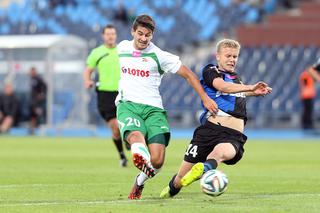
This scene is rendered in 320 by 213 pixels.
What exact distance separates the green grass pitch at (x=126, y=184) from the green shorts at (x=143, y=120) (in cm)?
74

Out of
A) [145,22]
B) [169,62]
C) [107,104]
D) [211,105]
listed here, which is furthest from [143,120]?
[107,104]

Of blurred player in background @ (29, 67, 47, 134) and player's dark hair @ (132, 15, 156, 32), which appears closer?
player's dark hair @ (132, 15, 156, 32)

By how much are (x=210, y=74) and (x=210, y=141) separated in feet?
2.48

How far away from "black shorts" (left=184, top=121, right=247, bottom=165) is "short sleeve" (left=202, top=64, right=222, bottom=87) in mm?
460

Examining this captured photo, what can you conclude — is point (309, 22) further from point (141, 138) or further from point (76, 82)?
point (141, 138)

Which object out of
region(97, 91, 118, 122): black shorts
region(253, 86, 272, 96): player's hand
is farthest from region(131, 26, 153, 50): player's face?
region(97, 91, 118, 122): black shorts

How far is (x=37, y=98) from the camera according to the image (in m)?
35.0

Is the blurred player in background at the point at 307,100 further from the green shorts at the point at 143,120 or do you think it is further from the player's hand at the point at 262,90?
the player's hand at the point at 262,90

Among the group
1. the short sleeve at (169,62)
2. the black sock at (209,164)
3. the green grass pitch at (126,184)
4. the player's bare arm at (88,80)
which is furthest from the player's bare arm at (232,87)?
the player's bare arm at (88,80)

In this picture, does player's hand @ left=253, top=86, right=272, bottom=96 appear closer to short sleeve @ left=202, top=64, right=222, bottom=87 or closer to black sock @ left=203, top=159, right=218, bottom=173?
short sleeve @ left=202, top=64, right=222, bottom=87

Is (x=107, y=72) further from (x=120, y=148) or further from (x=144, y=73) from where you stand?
(x=144, y=73)

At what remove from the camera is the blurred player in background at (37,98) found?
3450cm

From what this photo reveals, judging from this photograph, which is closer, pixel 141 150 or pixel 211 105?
pixel 141 150

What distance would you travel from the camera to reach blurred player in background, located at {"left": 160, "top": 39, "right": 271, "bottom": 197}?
35.1ft
